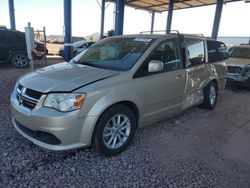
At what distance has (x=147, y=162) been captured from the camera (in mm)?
3250

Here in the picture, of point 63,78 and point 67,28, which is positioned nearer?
point 63,78

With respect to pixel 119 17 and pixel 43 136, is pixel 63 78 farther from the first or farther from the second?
pixel 119 17

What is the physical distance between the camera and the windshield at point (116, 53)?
3.62 meters

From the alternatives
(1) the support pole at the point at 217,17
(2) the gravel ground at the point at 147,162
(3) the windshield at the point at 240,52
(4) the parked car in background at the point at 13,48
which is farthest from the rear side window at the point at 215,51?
(1) the support pole at the point at 217,17

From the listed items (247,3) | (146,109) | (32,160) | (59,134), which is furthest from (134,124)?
(247,3)

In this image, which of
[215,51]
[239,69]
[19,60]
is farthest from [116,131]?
[19,60]

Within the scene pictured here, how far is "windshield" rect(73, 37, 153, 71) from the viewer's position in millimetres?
3617

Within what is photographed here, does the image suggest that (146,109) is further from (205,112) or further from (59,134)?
(205,112)

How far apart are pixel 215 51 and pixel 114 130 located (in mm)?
3834

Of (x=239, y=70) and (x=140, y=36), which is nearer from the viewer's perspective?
(x=140, y=36)

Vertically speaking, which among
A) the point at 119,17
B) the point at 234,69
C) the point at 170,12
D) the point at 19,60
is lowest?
the point at 19,60

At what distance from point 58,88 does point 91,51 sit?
5.76 feet

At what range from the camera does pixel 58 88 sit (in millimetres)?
2887

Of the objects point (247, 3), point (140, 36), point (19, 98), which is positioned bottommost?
point (19, 98)
